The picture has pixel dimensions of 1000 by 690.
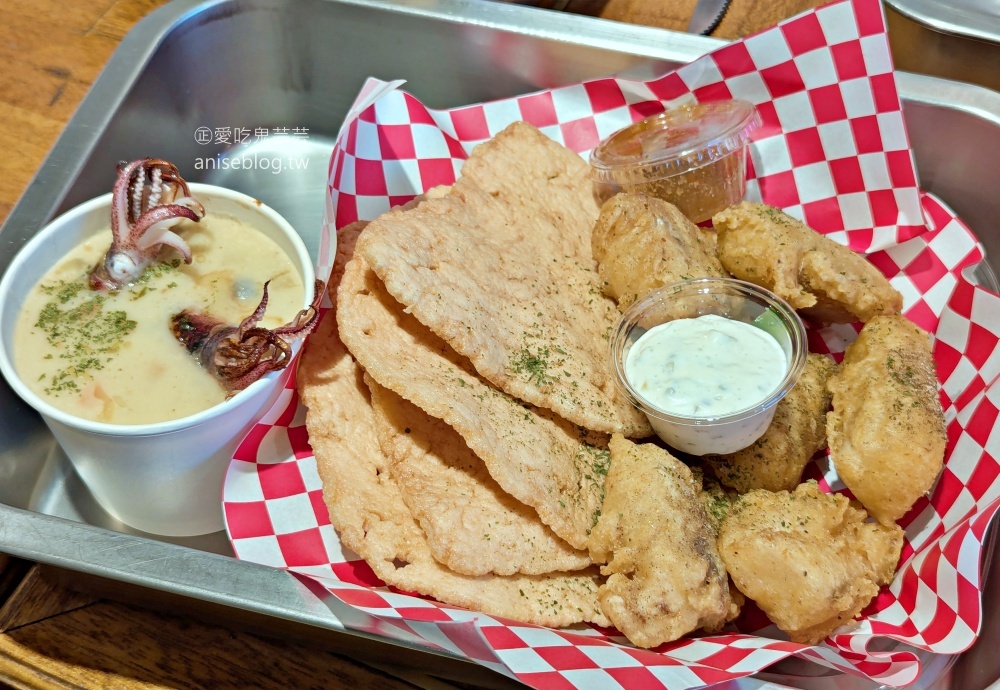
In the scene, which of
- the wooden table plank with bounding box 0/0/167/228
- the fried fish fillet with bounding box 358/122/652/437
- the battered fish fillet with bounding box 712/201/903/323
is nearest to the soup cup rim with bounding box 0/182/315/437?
the fried fish fillet with bounding box 358/122/652/437

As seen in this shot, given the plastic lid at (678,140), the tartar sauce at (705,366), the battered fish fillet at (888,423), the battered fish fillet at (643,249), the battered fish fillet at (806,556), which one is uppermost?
the plastic lid at (678,140)

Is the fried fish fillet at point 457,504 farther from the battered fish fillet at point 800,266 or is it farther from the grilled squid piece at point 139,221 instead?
the battered fish fillet at point 800,266

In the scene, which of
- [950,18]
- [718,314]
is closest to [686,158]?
[718,314]

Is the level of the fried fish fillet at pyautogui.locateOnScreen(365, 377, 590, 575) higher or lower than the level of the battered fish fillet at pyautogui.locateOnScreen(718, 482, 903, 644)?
higher

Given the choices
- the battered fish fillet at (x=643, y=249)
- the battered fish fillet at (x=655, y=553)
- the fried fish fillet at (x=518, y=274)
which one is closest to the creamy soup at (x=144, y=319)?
the fried fish fillet at (x=518, y=274)

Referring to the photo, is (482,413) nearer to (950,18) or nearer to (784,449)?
(784,449)

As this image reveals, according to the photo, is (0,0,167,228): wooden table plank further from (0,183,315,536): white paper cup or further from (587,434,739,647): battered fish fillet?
(587,434,739,647): battered fish fillet
